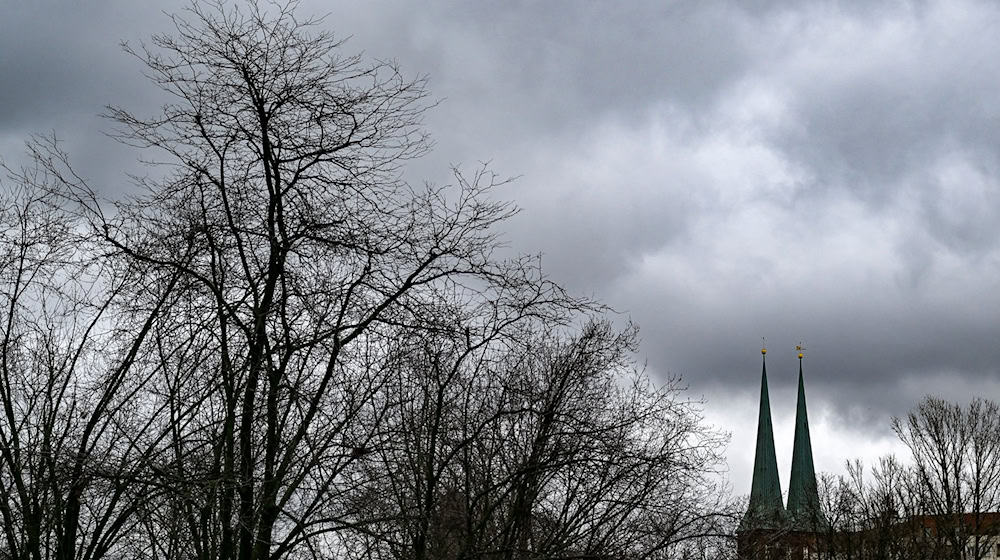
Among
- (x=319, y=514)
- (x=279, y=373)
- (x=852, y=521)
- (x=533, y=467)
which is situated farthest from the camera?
(x=852, y=521)

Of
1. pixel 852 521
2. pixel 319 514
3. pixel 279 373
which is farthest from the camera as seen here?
pixel 852 521

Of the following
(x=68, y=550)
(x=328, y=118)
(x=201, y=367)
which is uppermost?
(x=328, y=118)

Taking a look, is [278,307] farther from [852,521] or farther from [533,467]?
[852,521]

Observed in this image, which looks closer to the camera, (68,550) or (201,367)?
(201,367)

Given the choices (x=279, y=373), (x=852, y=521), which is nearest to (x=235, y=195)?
(x=279, y=373)

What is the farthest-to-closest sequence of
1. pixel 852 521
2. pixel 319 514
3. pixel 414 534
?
pixel 852 521 < pixel 414 534 < pixel 319 514

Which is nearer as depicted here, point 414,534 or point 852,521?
point 414,534

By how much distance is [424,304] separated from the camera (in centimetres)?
986

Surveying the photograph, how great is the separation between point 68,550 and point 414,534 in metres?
3.09

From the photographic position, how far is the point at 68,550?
10820 mm

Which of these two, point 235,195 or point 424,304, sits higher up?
point 235,195

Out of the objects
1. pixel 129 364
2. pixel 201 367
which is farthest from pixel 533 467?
pixel 129 364

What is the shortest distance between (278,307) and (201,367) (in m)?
1.12

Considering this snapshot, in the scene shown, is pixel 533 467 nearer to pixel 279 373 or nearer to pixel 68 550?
pixel 279 373
